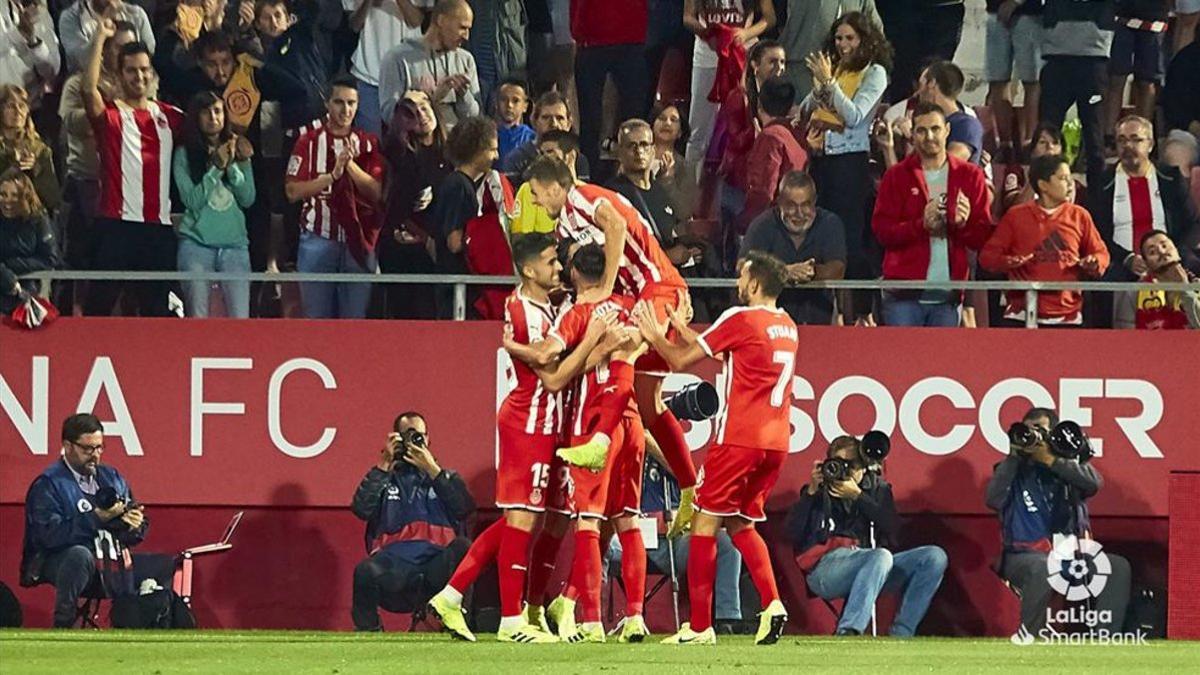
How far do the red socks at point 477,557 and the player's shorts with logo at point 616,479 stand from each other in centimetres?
47

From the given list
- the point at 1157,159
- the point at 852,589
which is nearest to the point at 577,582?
the point at 852,589

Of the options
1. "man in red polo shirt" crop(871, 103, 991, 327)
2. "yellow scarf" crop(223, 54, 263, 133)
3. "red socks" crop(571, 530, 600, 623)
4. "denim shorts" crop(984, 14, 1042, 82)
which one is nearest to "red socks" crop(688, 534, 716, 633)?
"red socks" crop(571, 530, 600, 623)

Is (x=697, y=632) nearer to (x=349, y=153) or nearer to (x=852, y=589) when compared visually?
(x=852, y=589)

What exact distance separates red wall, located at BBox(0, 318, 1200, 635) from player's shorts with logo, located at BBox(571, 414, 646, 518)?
2.88 metres

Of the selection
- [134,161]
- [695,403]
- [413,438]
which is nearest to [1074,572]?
[695,403]

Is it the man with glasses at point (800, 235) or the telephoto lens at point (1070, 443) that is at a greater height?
the man with glasses at point (800, 235)

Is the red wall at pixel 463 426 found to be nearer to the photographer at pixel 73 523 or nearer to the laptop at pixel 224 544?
the laptop at pixel 224 544

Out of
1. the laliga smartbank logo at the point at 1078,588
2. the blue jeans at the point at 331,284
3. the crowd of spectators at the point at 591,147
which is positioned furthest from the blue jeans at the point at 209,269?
the laliga smartbank logo at the point at 1078,588

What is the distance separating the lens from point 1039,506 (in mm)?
14078

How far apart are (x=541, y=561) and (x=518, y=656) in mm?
1456

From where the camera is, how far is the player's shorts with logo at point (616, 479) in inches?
455

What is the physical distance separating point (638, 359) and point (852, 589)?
9.28 feet

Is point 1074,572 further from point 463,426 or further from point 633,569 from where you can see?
point 463,426

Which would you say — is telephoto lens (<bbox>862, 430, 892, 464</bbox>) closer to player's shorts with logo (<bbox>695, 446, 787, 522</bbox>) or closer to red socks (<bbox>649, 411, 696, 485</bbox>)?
red socks (<bbox>649, 411, 696, 485</bbox>)
